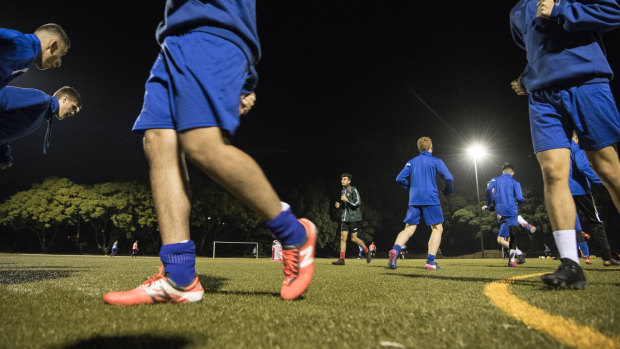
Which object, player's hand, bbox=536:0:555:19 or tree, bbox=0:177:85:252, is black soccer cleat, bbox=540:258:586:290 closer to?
player's hand, bbox=536:0:555:19

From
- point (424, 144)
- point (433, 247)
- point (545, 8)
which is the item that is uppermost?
point (424, 144)

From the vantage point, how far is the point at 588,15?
2705mm

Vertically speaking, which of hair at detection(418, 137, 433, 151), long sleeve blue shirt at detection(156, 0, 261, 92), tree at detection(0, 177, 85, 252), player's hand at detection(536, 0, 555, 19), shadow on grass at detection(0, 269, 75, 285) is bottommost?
shadow on grass at detection(0, 269, 75, 285)

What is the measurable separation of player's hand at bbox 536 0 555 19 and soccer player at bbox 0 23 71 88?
4656 millimetres

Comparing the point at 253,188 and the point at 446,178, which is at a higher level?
the point at 446,178

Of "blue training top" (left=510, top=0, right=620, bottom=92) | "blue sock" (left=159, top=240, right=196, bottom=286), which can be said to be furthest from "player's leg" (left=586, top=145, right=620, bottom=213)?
"blue sock" (left=159, top=240, right=196, bottom=286)

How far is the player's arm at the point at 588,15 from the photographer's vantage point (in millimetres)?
2705

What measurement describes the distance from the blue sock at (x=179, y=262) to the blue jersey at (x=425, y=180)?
6029 millimetres

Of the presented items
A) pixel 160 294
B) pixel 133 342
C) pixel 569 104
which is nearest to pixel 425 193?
pixel 569 104

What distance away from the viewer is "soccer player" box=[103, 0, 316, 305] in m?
1.97

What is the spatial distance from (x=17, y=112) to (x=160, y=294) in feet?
10.3

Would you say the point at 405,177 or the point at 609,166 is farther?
the point at 405,177

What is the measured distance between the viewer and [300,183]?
1671 inches

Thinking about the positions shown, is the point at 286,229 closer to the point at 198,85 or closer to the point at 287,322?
the point at 287,322
